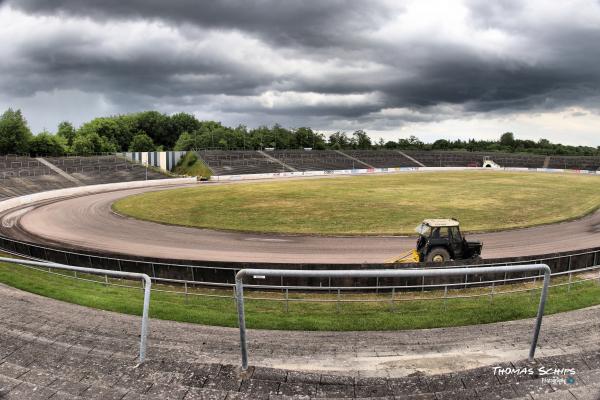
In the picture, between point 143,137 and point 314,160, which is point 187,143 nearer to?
point 143,137

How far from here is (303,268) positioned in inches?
667

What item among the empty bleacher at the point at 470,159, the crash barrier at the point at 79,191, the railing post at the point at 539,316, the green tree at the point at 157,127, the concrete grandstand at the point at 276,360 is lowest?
the crash barrier at the point at 79,191

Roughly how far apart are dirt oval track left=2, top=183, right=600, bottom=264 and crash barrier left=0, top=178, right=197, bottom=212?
10.8 metres

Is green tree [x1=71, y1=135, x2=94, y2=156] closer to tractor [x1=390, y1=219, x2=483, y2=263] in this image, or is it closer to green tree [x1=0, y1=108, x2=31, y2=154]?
green tree [x1=0, y1=108, x2=31, y2=154]

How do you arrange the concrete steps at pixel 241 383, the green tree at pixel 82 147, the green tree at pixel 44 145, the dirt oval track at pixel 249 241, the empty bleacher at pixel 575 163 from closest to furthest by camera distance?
the concrete steps at pixel 241 383 → the dirt oval track at pixel 249 241 → the empty bleacher at pixel 575 163 → the green tree at pixel 44 145 → the green tree at pixel 82 147

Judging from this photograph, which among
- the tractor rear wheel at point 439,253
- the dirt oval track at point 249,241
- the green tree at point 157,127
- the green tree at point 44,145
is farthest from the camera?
the green tree at point 157,127

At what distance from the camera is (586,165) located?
108m

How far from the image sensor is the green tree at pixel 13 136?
10260 cm

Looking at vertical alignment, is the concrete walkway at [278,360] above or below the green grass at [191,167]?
above

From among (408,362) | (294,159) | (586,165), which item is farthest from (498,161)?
(408,362)

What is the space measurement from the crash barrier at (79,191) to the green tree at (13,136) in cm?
5744

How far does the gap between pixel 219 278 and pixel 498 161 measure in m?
125

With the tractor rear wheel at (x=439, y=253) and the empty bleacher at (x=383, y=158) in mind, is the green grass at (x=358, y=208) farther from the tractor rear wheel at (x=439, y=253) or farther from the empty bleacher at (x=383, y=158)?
→ the empty bleacher at (x=383, y=158)

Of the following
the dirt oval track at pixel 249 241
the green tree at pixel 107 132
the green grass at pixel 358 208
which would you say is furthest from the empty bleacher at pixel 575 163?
the green tree at pixel 107 132
